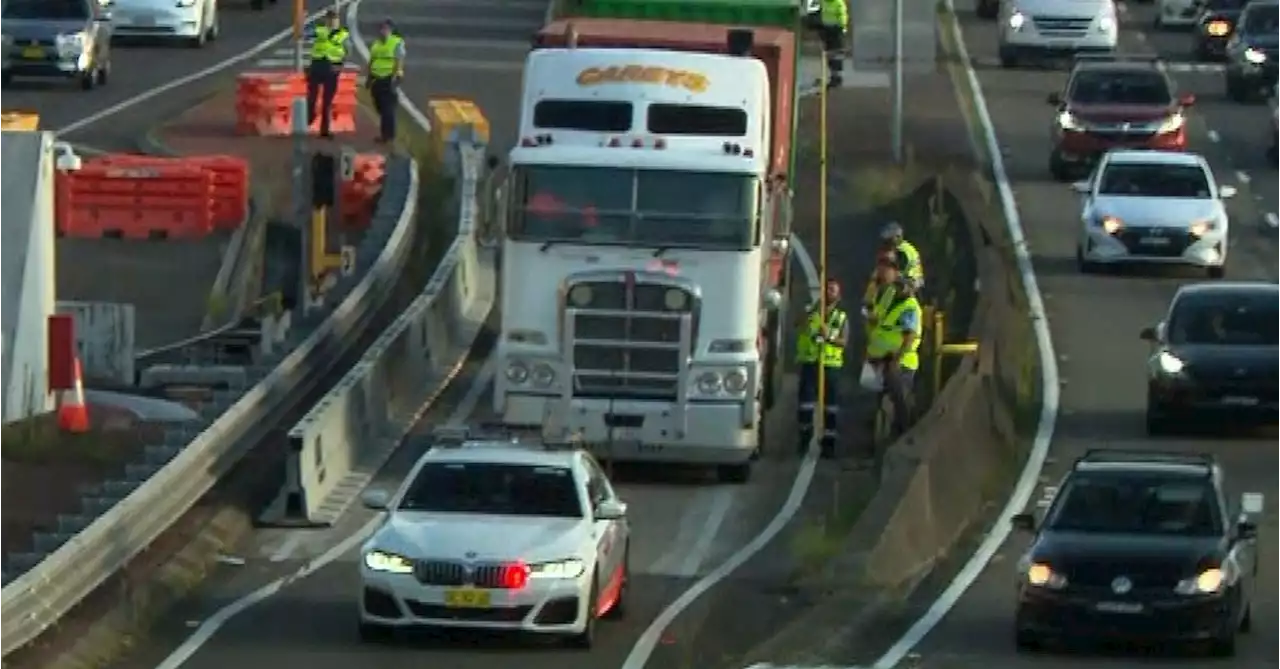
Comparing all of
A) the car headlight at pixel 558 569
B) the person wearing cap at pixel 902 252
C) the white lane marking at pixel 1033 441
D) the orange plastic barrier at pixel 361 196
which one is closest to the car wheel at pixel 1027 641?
the white lane marking at pixel 1033 441

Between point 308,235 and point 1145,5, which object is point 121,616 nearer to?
point 308,235

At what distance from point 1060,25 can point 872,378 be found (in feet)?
107

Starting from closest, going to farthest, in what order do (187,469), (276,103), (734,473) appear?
(187,469), (734,473), (276,103)

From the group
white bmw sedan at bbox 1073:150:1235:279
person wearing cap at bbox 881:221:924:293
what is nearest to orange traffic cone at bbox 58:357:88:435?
person wearing cap at bbox 881:221:924:293

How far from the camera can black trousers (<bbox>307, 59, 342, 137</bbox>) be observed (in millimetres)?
50406

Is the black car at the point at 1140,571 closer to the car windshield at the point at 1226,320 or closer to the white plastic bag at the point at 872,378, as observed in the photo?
the white plastic bag at the point at 872,378

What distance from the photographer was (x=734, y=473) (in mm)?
30859

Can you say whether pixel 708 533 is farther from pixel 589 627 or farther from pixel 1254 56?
pixel 1254 56

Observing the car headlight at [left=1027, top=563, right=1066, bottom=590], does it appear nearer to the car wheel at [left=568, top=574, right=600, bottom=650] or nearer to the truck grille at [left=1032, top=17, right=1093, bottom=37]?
the car wheel at [left=568, top=574, right=600, bottom=650]

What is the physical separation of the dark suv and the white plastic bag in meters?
28.7

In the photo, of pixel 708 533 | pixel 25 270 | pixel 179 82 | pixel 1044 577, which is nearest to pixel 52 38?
pixel 179 82

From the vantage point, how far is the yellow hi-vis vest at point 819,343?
3219 cm

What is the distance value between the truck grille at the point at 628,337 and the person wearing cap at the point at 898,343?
7.35 feet

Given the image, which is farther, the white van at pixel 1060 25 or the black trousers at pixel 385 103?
the white van at pixel 1060 25
